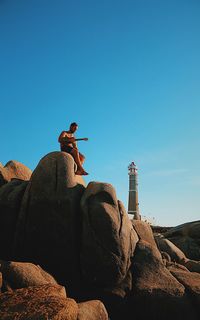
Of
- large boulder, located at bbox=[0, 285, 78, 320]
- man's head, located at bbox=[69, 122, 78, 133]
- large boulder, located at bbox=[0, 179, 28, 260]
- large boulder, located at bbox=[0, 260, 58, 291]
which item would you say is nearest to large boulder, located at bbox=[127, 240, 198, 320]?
large boulder, located at bbox=[0, 260, 58, 291]

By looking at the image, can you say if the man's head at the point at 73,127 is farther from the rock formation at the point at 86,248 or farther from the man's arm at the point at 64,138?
the rock formation at the point at 86,248

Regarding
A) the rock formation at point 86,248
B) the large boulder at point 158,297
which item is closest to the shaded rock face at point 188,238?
the rock formation at point 86,248

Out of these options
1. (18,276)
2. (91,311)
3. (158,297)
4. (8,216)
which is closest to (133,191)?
(8,216)

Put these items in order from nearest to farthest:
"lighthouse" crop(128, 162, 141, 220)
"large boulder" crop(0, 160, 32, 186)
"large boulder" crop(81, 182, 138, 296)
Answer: "large boulder" crop(81, 182, 138, 296), "large boulder" crop(0, 160, 32, 186), "lighthouse" crop(128, 162, 141, 220)

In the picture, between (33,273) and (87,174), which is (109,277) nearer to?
(33,273)

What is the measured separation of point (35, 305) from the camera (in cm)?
568

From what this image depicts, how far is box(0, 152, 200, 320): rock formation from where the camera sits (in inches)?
337

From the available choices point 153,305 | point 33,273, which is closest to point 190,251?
point 153,305

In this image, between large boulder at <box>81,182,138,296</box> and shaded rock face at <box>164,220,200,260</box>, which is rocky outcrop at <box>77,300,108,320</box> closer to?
large boulder at <box>81,182,138,296</box>

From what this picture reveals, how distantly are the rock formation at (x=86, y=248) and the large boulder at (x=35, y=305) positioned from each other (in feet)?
4.54

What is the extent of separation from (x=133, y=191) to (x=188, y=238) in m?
35.7

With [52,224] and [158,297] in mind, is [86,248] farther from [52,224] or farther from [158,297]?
[158,297]

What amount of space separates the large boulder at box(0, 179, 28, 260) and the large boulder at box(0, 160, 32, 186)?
1501 mm

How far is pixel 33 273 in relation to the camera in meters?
7.33
